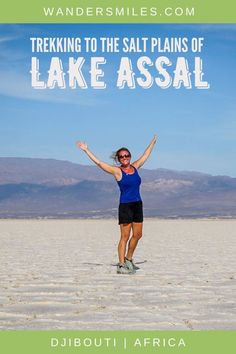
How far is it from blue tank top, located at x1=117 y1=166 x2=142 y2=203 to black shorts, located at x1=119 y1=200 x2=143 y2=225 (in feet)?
0.26

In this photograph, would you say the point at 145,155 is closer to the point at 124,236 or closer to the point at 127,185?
A: the point at 127,185

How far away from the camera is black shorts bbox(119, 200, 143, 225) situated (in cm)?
1240

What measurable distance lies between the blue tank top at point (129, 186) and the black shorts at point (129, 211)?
0.26ft

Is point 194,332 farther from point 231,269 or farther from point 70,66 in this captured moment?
point 70,66

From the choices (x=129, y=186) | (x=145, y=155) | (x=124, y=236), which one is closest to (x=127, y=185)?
(x=129, y=186)

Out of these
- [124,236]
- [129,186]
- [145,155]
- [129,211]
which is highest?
[145,155]

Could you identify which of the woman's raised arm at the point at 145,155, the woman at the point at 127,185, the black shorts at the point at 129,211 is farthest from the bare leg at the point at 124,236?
the woman's raised arm at the point at 145,155

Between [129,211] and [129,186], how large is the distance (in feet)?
1.33

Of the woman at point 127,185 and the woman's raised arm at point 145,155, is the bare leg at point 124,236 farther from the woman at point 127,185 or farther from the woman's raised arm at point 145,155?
the woman's raised arm at point 145,155

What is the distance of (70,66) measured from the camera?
1544cm

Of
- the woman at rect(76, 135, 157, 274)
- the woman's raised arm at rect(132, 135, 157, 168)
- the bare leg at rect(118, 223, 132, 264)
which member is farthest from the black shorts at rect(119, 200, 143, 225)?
the woman's raised arm at rect(132, 135, 157, 168)

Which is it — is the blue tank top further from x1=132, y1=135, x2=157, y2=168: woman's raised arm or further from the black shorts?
x1=132, y1=135, x2=157, y2=168: woman's raised arm

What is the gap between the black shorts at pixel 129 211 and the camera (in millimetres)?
12398

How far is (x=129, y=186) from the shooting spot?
40.3 feet
